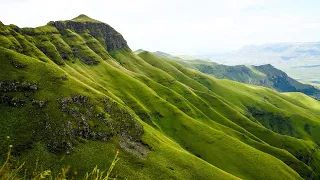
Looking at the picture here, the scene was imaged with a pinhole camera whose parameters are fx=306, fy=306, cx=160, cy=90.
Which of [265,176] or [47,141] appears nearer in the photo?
[47,141]

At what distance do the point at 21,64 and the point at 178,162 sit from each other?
100362 millimetres

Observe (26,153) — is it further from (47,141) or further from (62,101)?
(62,101)

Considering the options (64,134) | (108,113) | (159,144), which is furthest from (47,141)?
(159,144)

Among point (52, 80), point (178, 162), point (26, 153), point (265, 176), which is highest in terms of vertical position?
point (52, 80)

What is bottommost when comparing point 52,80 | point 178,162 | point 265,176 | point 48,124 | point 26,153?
point 265,176

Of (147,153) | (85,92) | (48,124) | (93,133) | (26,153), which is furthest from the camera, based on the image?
(85,92)

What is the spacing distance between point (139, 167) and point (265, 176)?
312 feet

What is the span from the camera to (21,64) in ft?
552

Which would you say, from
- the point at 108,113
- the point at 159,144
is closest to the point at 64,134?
the point at 108,113

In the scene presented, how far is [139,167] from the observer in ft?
472

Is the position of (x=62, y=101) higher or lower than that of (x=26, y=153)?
higher

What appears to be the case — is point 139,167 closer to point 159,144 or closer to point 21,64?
point 159,144

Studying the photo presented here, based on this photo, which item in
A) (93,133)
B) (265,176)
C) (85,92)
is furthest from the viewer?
(265,176)

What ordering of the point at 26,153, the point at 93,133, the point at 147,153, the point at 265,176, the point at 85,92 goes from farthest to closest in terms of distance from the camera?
the point at 265,176
the point at 85,92
the point at 147,153
the point at 93,133
the point at 26,153
